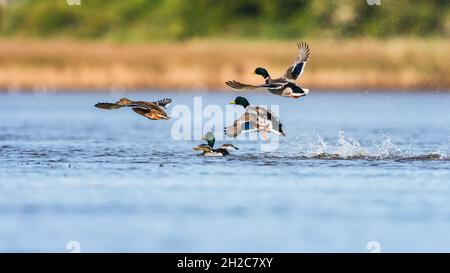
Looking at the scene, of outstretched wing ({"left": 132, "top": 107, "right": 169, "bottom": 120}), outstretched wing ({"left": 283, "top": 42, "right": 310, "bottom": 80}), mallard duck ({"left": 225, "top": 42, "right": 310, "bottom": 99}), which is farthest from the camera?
outstretched wing ({"left": 283, "top": 42, "right": 310, "bottom": 80})

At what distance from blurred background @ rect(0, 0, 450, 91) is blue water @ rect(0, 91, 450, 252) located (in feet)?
43.5

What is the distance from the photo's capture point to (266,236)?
41.8 feet

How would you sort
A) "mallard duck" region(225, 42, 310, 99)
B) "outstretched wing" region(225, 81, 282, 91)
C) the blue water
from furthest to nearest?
"mallard duck" region(225, 42, 310, 99) → "outstretched wing" region(225, 81, 282, 91) → the blue water

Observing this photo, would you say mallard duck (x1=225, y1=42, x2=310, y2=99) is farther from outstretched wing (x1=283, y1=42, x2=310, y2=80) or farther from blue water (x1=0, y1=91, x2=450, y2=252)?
blue water (x1=0, y1=91, x2=450, y2=252)

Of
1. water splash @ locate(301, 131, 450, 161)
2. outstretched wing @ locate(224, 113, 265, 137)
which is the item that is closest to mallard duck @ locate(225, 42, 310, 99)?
outstretched wing @ locate(224, 113, 265, 137)

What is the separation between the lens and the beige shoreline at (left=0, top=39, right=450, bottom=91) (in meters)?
37.2

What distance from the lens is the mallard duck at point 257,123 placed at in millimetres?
17141

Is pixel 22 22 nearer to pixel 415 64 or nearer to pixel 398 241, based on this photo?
pixel 415 64

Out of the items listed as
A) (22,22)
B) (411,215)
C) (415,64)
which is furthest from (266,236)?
(22,22)

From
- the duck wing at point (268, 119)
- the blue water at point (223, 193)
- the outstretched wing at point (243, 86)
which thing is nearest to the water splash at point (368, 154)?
the blue water at point (223, 193)

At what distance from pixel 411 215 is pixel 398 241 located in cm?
131

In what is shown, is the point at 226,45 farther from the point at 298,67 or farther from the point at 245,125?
the point at 245,125
